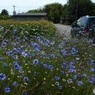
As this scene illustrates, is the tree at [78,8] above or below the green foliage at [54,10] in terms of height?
above

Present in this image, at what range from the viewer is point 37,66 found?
15.6ft

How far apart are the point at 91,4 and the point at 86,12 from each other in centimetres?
278

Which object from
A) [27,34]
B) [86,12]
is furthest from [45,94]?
[86,12]

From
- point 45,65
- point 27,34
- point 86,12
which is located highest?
point 45,65

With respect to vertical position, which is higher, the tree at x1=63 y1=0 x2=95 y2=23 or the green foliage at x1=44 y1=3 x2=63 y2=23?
the tree at x1=63 y1=0 x2=95 y2=23

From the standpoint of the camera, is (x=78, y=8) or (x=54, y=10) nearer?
(x=78, y=8)

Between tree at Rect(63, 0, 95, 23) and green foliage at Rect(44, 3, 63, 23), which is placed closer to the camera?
tree at Rect(63, 0, 95, 23)

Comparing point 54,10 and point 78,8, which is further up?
point 78,8

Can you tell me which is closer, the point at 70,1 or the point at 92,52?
the point at 92,52

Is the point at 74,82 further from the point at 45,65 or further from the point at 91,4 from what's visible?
the point at 91,4

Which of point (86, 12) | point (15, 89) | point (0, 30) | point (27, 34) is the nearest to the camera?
point (15, 89)

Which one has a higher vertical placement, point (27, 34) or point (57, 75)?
point (57, 75)

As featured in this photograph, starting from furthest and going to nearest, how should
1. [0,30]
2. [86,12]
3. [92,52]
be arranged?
[86,12], [0,30], [92,52]

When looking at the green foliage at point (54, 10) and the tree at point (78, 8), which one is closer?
the tree at point (78, 8)
